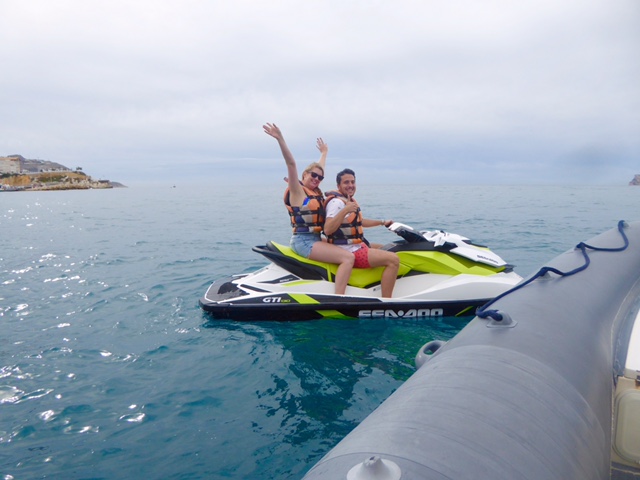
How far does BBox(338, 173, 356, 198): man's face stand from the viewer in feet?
16.1

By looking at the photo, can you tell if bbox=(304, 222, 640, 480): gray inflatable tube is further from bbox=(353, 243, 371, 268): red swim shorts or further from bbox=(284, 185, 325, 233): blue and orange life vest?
bbox=(284, 185, 325, 233): blue and orange life vest

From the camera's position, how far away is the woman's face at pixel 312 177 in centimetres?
497

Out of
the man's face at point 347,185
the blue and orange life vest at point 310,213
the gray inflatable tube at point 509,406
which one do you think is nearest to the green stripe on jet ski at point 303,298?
the blue and orange life vest at point 310,213

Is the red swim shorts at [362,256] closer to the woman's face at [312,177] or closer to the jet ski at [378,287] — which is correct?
the jet ski at [378,287]

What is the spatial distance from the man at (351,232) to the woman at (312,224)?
153 mm

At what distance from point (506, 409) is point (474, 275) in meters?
3.80

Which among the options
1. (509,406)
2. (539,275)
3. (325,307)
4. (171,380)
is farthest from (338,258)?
(509,406)

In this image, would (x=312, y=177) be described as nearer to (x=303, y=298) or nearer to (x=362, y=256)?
(x=362, y=256)

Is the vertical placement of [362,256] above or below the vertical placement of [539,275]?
below

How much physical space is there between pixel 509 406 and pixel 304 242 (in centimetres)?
379

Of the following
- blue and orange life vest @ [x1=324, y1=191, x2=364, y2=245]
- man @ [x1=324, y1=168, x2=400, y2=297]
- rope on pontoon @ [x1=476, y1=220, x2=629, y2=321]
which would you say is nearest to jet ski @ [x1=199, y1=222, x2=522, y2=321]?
man @ [x1=324, y1=168, x2=400, y2=297]

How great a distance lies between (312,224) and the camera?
5070 millimetres

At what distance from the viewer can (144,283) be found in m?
7.00

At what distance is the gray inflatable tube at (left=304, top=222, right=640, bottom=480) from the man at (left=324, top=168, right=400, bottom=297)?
7.97ft
